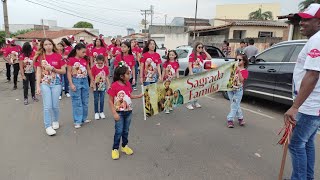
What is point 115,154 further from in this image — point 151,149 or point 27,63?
point 27,63

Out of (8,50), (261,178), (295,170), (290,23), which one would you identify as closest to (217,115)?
(261,178)

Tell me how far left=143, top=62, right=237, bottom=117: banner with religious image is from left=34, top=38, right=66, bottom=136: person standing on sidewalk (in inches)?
73.8

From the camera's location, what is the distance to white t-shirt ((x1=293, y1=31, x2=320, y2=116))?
2562 mm

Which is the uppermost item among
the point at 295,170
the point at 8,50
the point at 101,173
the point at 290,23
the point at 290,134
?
the point at 290,23

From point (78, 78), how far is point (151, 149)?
2083 mm

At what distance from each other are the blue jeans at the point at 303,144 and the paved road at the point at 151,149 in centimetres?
59

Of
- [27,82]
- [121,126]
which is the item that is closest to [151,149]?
[121,126]

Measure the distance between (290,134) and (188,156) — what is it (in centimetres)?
163

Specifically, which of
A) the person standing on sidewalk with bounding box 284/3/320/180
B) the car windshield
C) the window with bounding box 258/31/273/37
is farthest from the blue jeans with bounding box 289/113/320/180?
the window with bounding box 258/31/273/37

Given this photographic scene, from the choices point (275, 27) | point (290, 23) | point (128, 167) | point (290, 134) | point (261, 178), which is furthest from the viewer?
point (275, 27)

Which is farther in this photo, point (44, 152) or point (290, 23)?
point (290, 23)

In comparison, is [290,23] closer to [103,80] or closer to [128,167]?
[103,80]

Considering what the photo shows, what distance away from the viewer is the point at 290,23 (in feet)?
49.1

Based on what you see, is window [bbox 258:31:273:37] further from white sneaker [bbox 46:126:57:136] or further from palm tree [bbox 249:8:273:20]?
palm tree [bbox 249:8:273:20]
